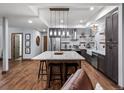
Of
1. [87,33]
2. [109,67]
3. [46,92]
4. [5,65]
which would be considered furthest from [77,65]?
[87,33]

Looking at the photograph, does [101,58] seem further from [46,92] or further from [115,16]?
[46,92]

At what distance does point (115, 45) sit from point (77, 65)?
56.2 inches

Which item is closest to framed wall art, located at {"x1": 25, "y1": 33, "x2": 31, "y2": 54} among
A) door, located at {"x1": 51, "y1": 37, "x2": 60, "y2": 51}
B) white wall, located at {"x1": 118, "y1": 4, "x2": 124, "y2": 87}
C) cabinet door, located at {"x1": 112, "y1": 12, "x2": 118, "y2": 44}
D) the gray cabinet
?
door, located at {"x1": 51, "y1": 37, "x2": 60, "y2": 51}

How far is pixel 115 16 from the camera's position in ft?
18.0

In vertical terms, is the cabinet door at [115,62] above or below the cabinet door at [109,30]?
below

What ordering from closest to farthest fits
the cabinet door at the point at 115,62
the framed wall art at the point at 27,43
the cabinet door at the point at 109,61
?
1. the cabinet door at the point at 115,62
2. the cabinet door at the point at 109,61
3. the framed wall art at the point at 27,43

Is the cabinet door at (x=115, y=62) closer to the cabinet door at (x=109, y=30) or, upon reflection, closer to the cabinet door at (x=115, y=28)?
the cabinet door at (x=115, y=28)

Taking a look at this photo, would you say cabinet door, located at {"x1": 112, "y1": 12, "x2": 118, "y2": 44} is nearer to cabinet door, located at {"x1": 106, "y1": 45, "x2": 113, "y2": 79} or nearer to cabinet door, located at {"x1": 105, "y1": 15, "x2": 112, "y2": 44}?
cabinet door, located at {"x1": 105, "y1": 15, "x2": 112, "y2": 44}

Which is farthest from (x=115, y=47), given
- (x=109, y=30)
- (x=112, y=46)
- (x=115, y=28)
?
(x=109, y=30)

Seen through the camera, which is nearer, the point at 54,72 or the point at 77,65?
the point at 77,65

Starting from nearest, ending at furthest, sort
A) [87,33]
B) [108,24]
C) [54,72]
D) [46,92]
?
[46,92] → [54,72] → [108,24] → [87,33]

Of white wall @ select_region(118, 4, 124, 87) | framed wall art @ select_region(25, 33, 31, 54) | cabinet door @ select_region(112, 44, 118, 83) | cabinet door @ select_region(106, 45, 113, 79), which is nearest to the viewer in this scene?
white wall @ select_region(118, 4, 124, 87)

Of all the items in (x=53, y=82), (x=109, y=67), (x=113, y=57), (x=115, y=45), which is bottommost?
(x=53, y=82)

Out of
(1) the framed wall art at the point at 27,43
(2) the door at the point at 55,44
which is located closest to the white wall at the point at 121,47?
(2) the door at the point at 55,44
